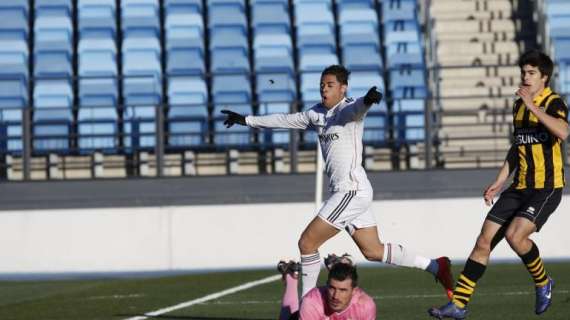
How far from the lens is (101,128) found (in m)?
20.8

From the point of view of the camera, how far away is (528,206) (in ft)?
32.5

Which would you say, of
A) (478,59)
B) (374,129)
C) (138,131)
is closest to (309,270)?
(374,129)

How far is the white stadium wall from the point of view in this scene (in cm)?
1942

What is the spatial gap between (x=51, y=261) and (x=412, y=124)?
5616mm

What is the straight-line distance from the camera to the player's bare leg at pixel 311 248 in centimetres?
1014

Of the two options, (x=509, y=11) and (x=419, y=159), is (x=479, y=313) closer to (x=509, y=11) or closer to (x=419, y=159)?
(x=419, y=159)

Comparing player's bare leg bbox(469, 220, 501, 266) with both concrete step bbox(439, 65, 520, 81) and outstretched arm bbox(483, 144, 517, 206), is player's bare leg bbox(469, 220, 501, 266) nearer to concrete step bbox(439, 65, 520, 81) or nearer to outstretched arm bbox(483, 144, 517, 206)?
outstretched arm bbox(483, 144, 517, 206)

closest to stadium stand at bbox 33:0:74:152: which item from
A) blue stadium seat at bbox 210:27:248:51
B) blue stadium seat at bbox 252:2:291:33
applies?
blue stadium seat at bbox 210:27:248:51

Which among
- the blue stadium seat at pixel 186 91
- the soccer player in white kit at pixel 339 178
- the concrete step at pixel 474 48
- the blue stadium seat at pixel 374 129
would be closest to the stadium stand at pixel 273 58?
the blue stadium seat at pixel 186 91

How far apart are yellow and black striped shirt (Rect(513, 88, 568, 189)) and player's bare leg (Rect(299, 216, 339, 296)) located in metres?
1.50

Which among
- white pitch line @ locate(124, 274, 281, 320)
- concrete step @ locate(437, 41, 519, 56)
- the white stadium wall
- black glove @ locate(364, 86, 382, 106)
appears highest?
concrete step @ locate(437, 41, 519, 56)

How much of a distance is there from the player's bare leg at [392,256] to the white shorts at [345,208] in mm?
165

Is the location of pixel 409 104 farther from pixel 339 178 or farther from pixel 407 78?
pixel 339 178

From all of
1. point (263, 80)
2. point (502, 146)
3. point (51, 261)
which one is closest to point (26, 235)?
point (51, 261)
